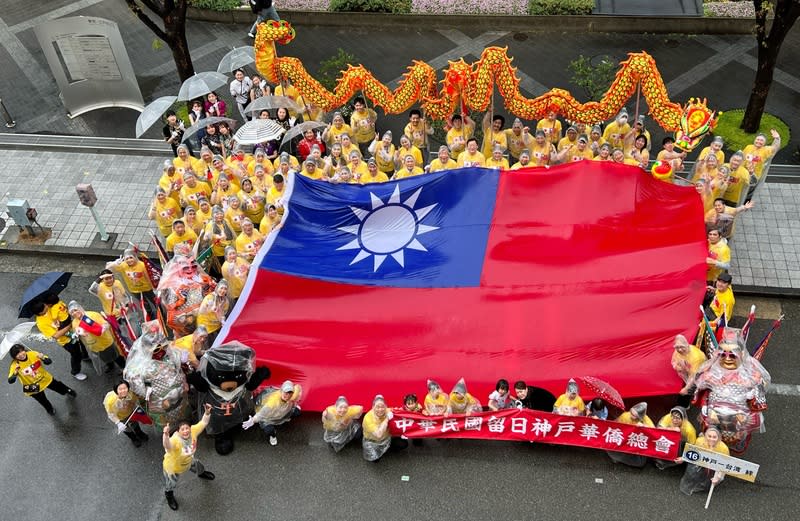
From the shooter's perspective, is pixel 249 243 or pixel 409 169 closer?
pixel 249 243

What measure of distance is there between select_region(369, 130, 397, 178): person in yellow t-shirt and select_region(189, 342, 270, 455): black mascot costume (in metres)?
4.67

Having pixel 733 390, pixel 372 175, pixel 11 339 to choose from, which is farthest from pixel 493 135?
pixel 11 339

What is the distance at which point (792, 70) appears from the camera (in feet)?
53.4

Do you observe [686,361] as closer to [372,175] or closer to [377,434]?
[377,434]

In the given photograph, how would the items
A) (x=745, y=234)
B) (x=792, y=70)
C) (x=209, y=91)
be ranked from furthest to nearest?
(x=792, y=70) → (x=209, y=91) → (x=745, y=234)

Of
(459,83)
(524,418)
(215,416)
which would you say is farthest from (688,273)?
(215,416)

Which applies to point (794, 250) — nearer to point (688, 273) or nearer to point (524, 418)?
point (688, 273)

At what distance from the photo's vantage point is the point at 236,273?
10898mm

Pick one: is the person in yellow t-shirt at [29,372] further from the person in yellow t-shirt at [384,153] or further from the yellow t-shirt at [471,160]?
the yellow t-shirt at [471,160]

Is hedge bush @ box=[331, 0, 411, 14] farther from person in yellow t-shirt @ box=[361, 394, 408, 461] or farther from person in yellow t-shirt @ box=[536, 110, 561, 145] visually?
person in yellow t-shirt @ box=[361, 394, 408, 461]

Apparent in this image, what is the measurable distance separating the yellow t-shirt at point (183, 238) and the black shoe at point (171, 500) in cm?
381

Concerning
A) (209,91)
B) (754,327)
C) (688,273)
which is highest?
(209,91)

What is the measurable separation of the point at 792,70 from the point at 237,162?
12.0 metres

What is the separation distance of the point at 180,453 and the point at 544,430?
440 cm
